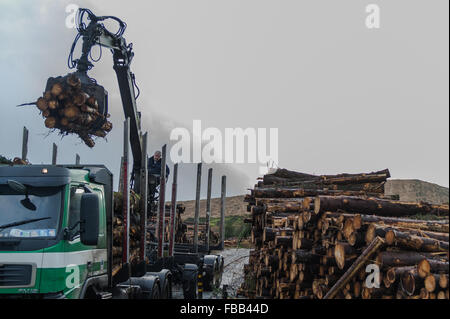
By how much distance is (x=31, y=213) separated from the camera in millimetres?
6340

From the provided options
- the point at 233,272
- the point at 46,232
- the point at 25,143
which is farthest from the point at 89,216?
the point at 233,272

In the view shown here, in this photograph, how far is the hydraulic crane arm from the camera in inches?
438

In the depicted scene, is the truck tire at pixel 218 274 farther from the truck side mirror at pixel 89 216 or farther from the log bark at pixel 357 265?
the truck side mirror at pixel 89 216

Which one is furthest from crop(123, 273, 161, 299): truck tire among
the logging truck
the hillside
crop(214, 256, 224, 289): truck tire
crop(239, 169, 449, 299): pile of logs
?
the hillside

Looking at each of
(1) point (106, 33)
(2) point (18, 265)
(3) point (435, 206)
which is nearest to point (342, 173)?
(3) point (435, 206)

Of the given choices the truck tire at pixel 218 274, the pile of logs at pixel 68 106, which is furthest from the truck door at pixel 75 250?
the truck tire at pixel 218 274

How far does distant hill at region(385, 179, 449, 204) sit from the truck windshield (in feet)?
108

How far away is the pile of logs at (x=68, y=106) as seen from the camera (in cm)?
1019

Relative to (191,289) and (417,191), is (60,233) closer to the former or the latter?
(191,289)

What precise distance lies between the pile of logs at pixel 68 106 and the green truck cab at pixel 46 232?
356cm

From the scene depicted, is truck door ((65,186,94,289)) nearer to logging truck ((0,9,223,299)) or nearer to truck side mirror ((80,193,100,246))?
logging truck ((0,9,223,299))

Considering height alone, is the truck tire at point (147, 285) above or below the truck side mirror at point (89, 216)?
below
